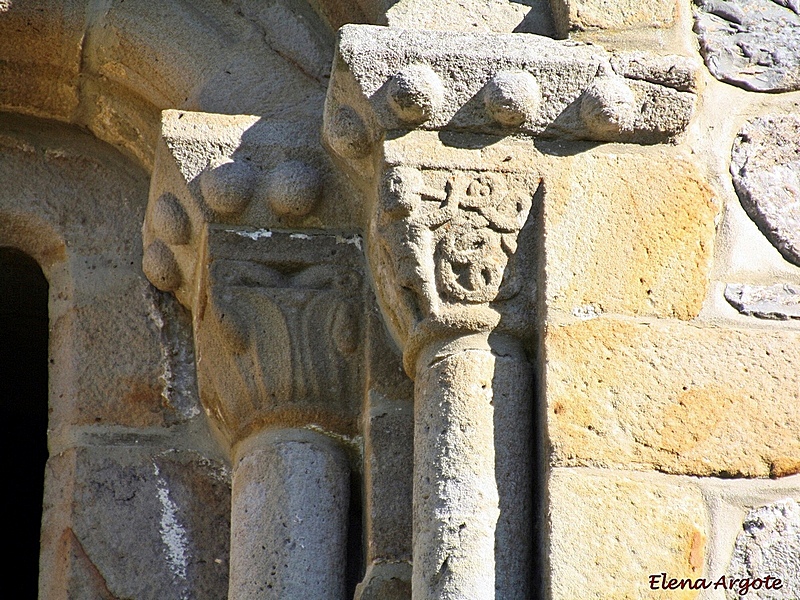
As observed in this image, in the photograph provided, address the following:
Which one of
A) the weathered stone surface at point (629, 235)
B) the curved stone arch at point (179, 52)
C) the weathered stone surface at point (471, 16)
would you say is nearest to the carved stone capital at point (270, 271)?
the curved stone arch at point (179, 52)

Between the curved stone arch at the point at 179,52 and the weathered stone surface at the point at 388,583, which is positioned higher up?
the curved stone arch at the point at 179,52

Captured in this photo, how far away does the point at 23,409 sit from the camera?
337cm

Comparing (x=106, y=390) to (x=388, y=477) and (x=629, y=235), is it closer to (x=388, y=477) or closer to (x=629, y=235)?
(x=388, y=477)

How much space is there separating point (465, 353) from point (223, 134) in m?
0.56

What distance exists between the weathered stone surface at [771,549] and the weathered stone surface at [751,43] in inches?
26.3

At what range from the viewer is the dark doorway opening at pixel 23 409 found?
2.95 meters

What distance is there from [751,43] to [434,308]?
69 centimetres

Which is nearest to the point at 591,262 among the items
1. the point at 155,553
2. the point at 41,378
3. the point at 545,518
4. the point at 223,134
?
the point at 545,518

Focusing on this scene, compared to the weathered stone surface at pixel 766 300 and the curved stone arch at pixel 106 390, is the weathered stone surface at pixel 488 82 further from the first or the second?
the curved stone arch at pixel 106 390

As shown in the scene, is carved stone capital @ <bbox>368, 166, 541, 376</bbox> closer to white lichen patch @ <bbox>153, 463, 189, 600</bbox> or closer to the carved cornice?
the carved cornice

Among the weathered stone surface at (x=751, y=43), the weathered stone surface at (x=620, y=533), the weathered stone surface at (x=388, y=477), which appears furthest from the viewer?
the weathered stone surface at (x=751, y=43)

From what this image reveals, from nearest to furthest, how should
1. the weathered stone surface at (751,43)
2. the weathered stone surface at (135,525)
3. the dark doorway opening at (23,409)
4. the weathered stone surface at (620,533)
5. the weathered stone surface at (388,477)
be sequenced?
the weathered stone surface at (620,533), the weathered stone surface at (388,477), the weathered stone surface at (751,43), the weathered stone surface at (135,525), the dark doorway opening at (23,409)

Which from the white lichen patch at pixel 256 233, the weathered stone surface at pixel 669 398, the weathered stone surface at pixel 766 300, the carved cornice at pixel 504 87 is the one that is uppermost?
the carved cornice at pixel 504 87

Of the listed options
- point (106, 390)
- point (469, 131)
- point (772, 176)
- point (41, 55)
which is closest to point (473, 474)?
point (469, 131)
